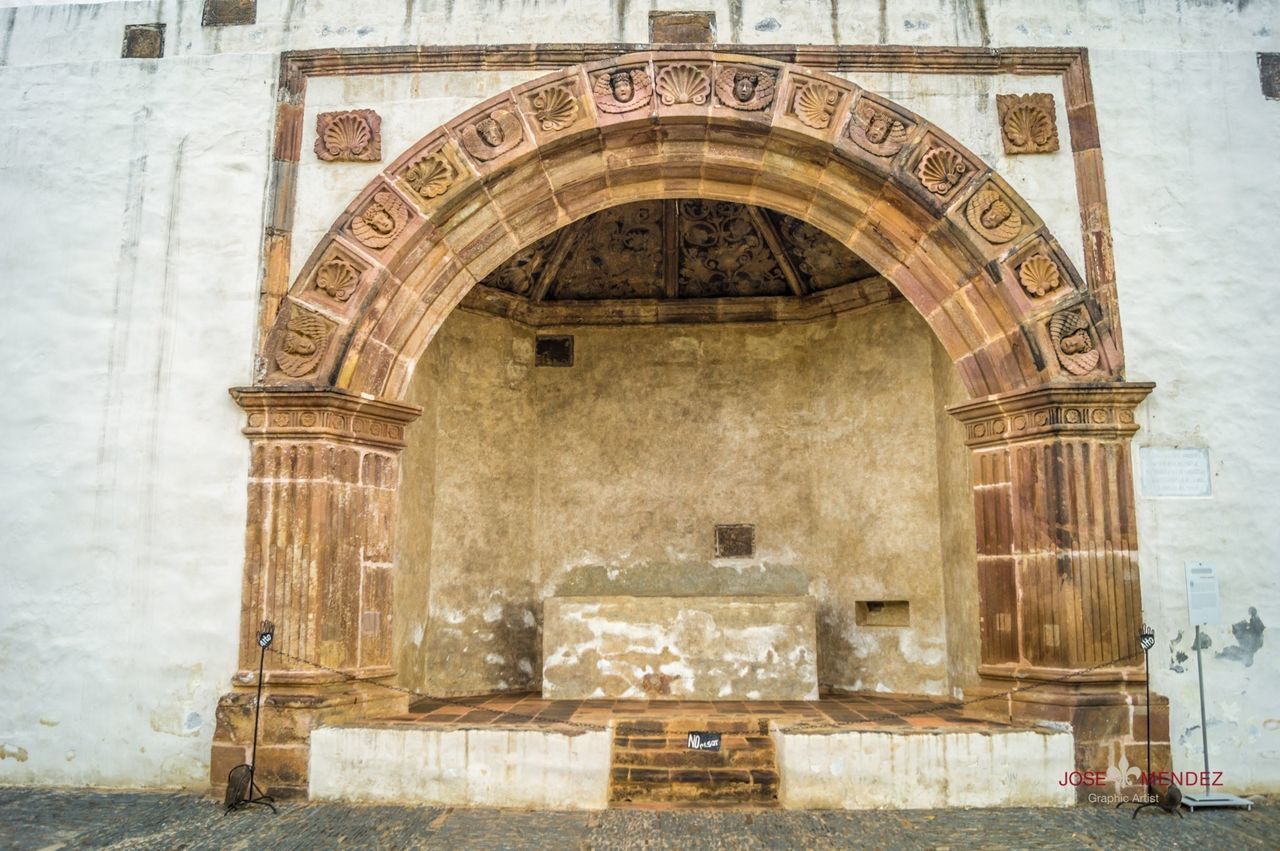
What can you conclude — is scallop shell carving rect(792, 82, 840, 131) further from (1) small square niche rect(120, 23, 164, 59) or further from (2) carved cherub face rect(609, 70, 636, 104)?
(1) small square niche rect(120, 23, 164, 59)

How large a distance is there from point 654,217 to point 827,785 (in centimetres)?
495

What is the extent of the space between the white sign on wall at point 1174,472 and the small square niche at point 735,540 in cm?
335

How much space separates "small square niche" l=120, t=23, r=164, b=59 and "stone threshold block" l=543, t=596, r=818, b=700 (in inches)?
177

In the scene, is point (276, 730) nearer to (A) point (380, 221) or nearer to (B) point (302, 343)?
(B) point (302, 343)

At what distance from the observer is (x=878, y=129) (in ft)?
18.4

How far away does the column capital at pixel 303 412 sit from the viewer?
5.30m

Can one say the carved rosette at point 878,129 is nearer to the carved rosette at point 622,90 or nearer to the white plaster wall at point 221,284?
the white plaster wall at point 221,284

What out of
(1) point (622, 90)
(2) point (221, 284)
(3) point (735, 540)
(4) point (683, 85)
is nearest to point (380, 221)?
(2) point (221, 284)

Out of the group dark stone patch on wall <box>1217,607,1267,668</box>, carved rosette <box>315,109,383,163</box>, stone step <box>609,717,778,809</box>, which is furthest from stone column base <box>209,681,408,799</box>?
dark stone patch on wall <box>1217,607,1267,668</box>

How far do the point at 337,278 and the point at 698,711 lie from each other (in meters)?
3.47

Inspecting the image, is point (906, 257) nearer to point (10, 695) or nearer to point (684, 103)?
point (684, 103)

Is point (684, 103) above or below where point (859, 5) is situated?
below

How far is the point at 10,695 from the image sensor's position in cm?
534

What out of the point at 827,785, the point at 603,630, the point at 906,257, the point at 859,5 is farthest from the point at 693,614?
the point at 859,5
